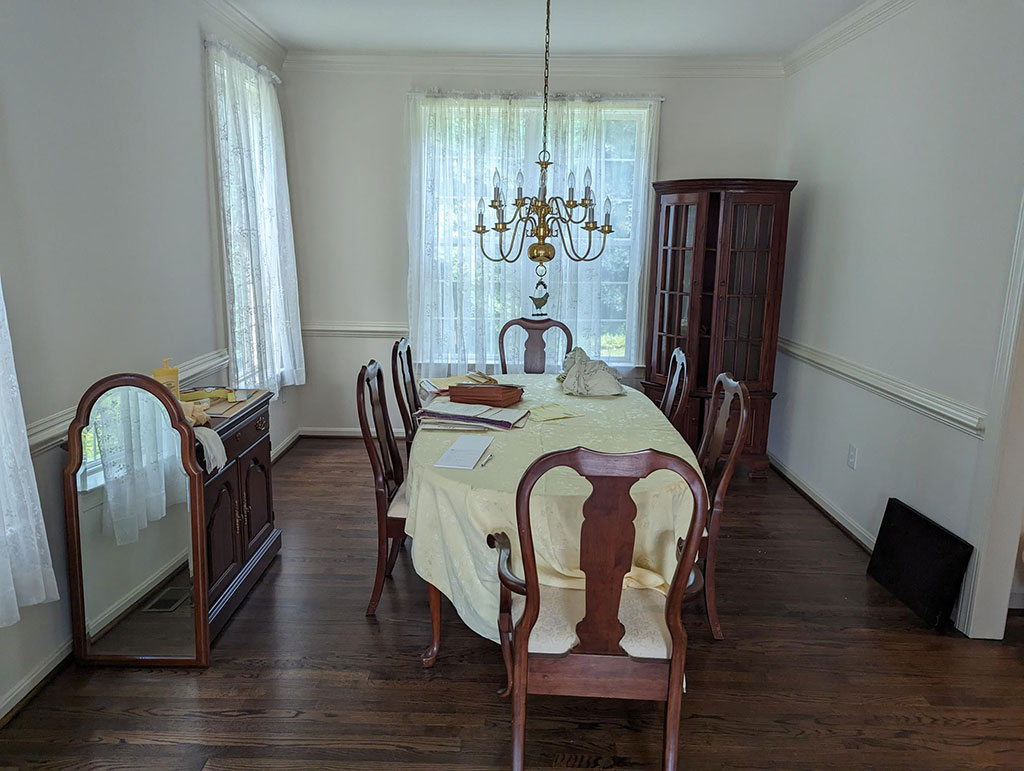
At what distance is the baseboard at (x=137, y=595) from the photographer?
2.35 metres

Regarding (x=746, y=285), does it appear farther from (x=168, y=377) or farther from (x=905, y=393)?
(x=168, y=377)

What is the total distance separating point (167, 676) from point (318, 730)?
625 mm

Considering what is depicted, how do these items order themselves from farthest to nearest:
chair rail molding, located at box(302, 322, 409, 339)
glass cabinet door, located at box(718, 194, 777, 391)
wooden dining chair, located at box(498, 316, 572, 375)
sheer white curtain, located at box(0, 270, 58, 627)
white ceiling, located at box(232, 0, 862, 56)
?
1. chair rail molding, located at box(302, 322, 409, 339)
2. glass cabinet door, located at box(718, 194, 777, 391)
3. wooden dining chair, located at box(498, 316, 572, 375)
4. white ceiling, located at box(232, 0, 862, 56)
5. sheer white curtain, located at box(0, 270, 58, 627)

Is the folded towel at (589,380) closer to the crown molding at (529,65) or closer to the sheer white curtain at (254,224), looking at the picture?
the sheer white curtain at (254,224)

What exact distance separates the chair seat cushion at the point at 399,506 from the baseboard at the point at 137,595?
708 mm

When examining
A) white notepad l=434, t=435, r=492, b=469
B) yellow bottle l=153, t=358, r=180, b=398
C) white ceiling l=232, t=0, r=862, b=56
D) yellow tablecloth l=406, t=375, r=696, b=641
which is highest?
white ceiling l=232, t=0, r=862, b=56

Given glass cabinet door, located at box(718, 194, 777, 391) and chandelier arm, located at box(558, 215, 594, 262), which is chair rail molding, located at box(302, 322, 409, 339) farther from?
glass cabinet door, located at box(718, 194, 777, 391)

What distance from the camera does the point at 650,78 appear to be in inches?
184

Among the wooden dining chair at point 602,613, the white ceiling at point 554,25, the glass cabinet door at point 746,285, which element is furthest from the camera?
the glass cabinet door at point 746,285

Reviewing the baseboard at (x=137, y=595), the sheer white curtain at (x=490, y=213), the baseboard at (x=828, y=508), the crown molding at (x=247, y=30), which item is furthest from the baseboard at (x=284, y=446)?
the baseboard at (x=828, y=508)

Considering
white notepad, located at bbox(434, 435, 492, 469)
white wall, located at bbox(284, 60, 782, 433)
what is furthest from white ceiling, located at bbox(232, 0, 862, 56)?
white notepad, located at bbox(434, 435, 492, 469)

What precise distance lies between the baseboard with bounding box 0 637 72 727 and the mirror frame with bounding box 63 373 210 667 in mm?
55

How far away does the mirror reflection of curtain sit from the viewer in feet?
7.35

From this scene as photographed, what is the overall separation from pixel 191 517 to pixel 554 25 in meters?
3.21
